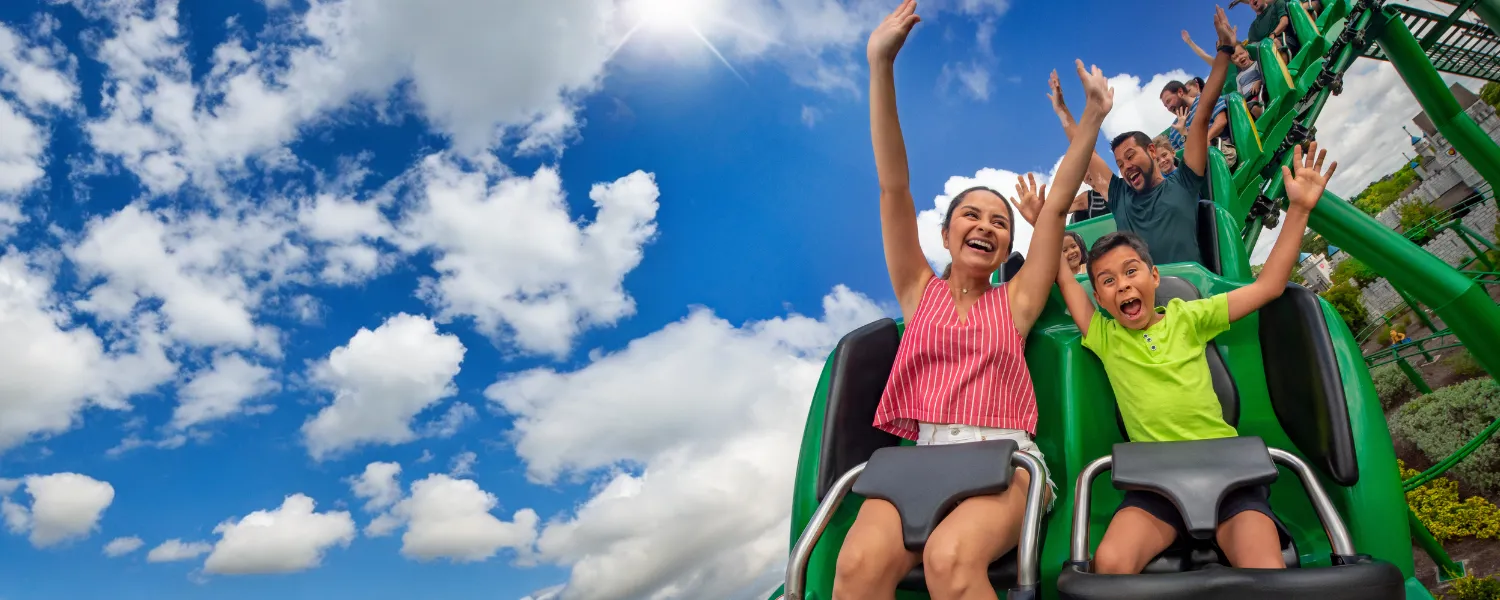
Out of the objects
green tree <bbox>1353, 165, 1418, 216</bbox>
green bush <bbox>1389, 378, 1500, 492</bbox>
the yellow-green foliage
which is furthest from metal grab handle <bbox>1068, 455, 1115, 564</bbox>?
green tree <bbox>1353, 165, 1418, 216</bbox>

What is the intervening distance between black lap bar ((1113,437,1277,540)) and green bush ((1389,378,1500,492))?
11.4 meters

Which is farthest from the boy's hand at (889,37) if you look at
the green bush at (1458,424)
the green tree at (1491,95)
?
the green tree at (1491,95)

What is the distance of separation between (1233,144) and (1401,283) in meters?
1.34

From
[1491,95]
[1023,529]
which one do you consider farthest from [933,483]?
[1491,95]

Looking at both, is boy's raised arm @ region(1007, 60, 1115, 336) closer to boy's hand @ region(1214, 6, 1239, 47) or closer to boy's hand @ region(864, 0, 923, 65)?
boy's hand @ region(864, 0, 923, 65)

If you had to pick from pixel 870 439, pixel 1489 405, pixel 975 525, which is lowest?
pixel 1489 405

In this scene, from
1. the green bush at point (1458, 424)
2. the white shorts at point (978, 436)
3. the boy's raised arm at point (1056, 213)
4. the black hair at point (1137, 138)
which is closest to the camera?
the white shorts at point (978, 436)

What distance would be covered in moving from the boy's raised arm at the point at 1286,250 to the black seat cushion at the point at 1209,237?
105 cm

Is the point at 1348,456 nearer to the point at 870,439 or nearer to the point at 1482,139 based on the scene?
the point at 870,439

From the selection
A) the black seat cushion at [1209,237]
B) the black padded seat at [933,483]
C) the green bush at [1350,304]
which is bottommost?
the black padded seat at [933,483]

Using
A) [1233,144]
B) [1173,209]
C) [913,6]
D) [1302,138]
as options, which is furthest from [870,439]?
[1302,138]

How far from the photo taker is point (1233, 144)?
184 inches

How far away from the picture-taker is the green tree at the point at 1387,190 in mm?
31250

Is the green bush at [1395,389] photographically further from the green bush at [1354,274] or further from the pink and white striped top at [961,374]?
the pink and white striped top at [961,374]
